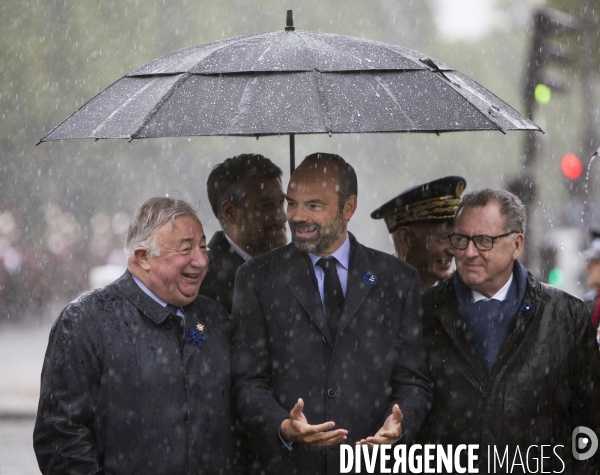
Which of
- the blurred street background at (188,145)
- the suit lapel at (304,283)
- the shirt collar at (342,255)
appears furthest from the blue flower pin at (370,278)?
the blurred street background at (188,145)

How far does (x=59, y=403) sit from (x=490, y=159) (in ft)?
120

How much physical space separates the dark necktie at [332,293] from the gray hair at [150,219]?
2.14ft

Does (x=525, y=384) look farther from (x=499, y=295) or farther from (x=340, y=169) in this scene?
(x=340, y=169)

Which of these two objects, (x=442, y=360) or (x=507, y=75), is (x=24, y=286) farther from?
(x=507, y=75)

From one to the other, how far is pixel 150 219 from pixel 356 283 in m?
0.97

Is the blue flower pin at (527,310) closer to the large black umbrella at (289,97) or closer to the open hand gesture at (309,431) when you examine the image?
the large black umbrella at (289,97)

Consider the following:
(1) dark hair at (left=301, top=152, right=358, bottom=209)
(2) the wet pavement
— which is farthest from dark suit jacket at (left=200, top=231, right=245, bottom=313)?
(2) the wet pavement

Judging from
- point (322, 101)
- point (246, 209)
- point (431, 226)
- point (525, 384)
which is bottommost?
point (525, 384)

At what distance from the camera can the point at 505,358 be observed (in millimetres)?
4645

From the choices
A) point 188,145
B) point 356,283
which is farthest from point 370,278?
point 188,145

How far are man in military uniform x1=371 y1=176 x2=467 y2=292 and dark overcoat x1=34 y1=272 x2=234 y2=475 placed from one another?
2020mm

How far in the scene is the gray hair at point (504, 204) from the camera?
473 cm

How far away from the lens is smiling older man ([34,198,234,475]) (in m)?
4.10

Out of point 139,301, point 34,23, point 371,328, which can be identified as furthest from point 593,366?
point 34,23
